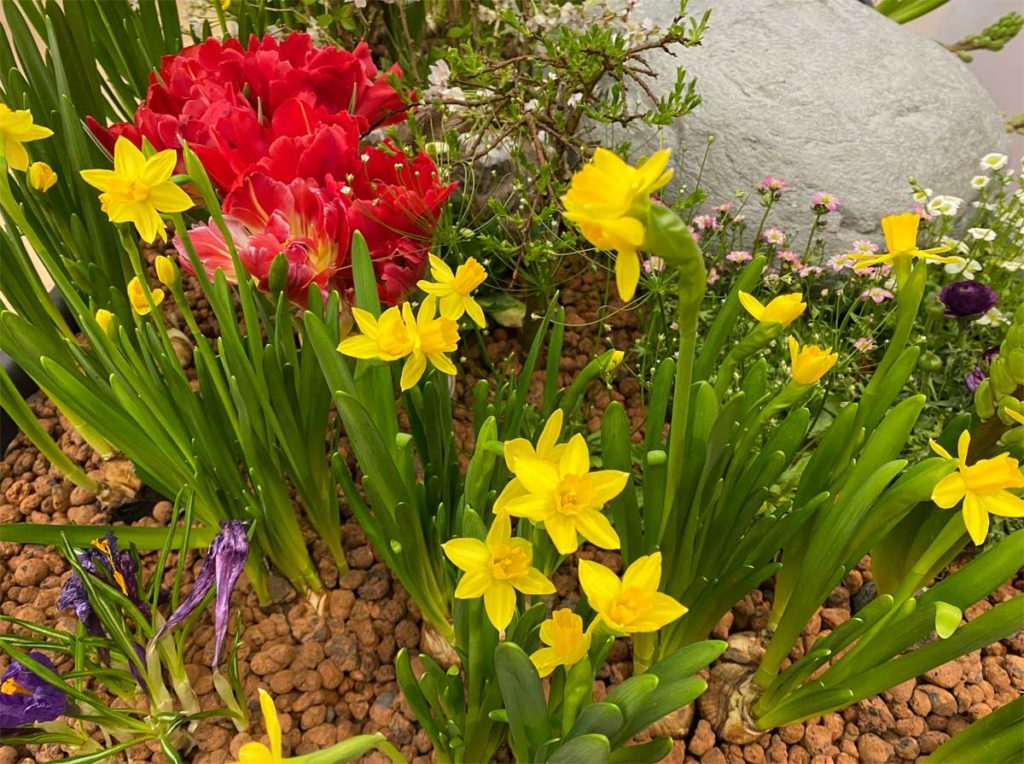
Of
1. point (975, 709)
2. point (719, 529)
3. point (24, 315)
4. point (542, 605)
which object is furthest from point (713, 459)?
point (24, 315)

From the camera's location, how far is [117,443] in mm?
830

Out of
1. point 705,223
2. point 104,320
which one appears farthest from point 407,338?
point 705,223

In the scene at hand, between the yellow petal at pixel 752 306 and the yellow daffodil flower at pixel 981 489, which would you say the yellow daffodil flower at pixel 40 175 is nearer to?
the yellow petal at pixel 752 306

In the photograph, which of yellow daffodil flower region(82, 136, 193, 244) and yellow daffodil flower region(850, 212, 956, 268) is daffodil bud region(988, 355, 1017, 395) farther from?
yellow daffodil flower region(82, 136, 193, 244)

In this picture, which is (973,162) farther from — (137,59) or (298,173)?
(137,59)

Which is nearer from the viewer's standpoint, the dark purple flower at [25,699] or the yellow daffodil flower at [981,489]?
the yellow daffodil flower at [981,489]

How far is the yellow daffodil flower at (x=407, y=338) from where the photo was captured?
59 centimetres

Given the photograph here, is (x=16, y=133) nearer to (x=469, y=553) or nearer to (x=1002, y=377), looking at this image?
(x=469, y=553)

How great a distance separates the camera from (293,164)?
76cm

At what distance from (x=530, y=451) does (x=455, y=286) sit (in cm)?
18

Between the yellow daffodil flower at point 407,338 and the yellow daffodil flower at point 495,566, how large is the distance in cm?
14

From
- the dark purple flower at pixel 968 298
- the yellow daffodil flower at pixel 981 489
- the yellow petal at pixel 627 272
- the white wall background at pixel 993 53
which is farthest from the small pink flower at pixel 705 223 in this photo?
the white wall background at pixel 993 53

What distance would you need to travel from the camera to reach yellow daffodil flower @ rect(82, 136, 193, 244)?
586 mm

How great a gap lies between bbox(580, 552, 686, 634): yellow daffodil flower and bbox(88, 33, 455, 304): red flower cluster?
1.39ft
